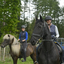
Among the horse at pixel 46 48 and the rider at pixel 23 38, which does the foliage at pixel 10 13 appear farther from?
the horse at pixel 46 48

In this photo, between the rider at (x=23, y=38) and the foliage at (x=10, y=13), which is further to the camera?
the foliage at (x=10, y=13)

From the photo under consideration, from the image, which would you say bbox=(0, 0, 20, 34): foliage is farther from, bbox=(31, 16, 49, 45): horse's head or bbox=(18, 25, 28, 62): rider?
bbox=(31, 16, 49, 45): horse's head

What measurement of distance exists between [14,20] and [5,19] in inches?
43.2

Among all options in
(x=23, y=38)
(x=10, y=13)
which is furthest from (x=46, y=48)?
(x=10, y=13)

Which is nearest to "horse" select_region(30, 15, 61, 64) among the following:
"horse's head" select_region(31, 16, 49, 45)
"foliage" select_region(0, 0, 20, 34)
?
"horse's head" select_region(31, 16, 49, 45)

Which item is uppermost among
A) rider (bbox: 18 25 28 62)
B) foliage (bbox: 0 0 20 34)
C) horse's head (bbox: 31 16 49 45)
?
foliage (bbox: 0 0 20 34)

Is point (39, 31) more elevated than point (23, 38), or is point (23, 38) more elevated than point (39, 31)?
point (39, 31)

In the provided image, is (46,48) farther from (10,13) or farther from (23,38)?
(10,13)

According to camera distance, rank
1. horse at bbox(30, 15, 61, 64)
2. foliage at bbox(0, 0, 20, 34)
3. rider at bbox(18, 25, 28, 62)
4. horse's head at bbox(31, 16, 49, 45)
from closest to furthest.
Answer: horse's head at bbox(31, 16, 49, 45) → horse at bbox(30, 15, 61, 64) → rider at bbox(18, 25, 28, 62) → foliage at bbox(0, 0, 20, 34)

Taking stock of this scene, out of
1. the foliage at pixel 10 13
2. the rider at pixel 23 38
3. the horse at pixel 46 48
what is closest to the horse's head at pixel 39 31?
the horse at pixel 46 48

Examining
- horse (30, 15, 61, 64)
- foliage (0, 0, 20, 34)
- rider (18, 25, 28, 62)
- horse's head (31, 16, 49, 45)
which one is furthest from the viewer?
foliage (0, 0, 20, 34)

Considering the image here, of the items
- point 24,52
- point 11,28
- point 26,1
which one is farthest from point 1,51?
point 26,1

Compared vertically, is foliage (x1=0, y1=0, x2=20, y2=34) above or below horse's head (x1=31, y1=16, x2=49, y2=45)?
above

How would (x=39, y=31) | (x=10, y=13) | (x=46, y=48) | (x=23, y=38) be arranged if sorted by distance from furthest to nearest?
1. (x=10, y=13)
2. (x=23, y=38)
3. (x=46, y=48)
4. (x=39, y=31)
